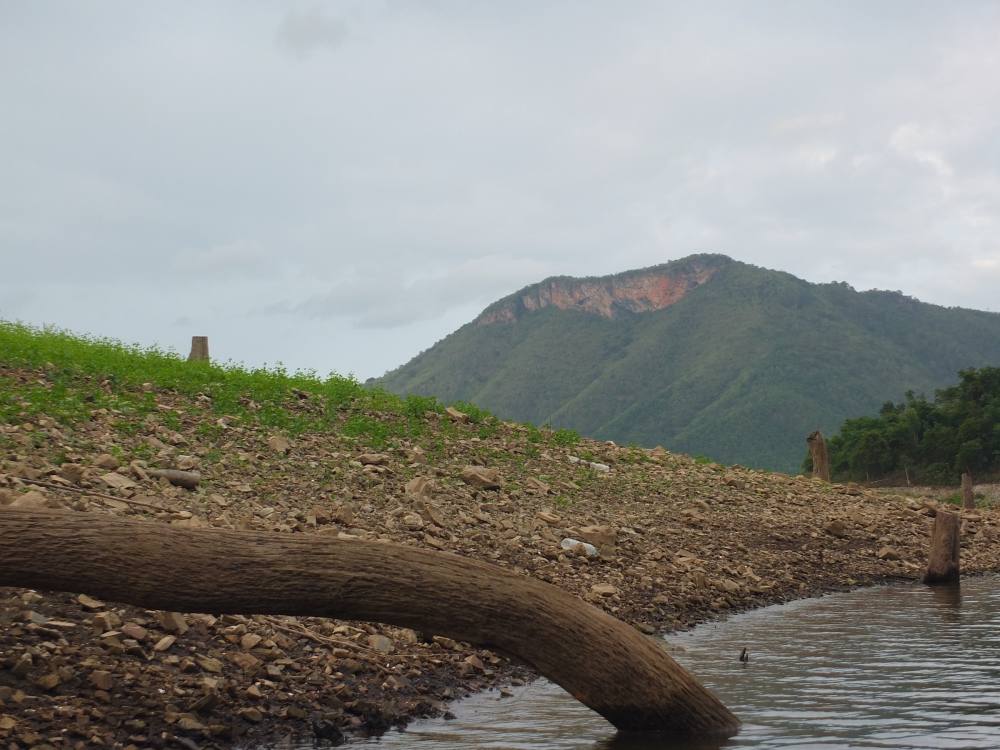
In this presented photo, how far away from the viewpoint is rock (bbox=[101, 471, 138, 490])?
10445 mm

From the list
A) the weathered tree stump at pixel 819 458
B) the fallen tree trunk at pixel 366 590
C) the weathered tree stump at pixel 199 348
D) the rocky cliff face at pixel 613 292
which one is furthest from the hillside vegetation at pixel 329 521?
the rocky cliff face at pixel 613 292

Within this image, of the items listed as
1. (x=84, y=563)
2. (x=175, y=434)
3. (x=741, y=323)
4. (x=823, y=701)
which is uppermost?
(x=741, y=323)

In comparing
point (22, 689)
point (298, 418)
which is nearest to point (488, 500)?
point (298, 418)

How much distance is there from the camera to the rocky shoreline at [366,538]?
6736 millimetres

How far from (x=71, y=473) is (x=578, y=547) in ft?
19.6

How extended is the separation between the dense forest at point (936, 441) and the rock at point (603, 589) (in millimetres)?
48943

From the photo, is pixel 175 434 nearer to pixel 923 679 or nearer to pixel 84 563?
pixel 84 563

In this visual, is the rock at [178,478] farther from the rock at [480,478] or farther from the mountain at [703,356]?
the mountain at [703,356]

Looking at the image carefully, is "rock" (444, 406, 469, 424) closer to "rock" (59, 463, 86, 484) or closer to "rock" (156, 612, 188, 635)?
"rock" (59, 463, 86, 484)

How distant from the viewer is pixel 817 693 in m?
8.23

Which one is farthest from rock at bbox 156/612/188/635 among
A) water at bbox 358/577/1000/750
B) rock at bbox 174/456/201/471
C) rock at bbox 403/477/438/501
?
rock at bbox 403/477/438/501

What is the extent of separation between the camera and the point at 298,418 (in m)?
15.7

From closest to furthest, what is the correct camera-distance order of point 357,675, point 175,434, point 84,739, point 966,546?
point 84,739 < point 357,675 < point 175,434 < point 966,546

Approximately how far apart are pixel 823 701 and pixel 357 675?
3615mm
